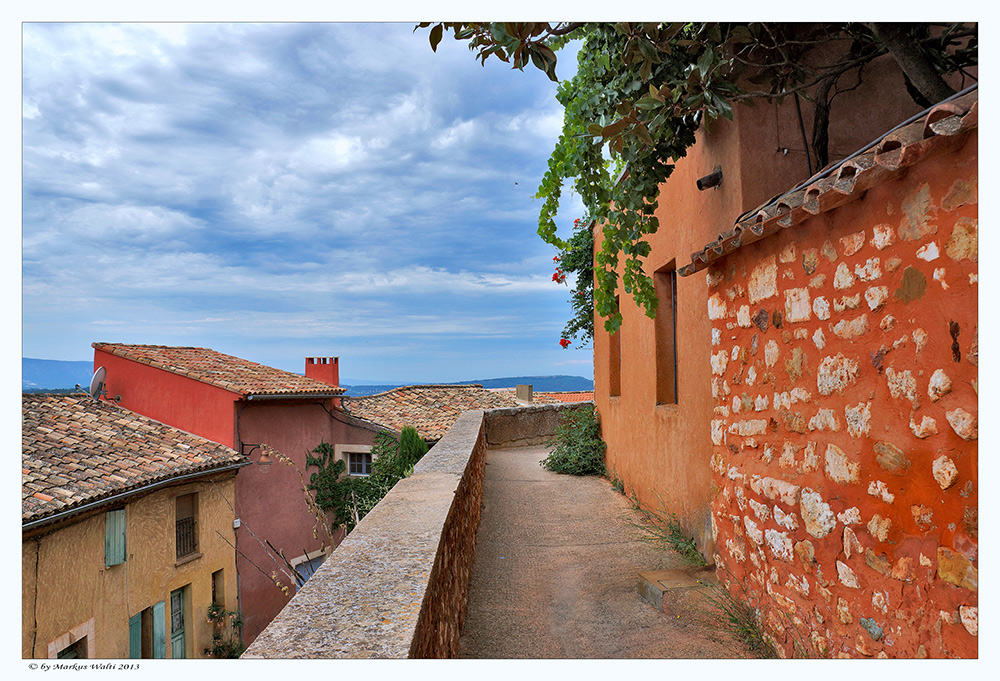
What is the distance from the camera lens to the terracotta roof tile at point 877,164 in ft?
4.38

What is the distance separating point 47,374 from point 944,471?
3.07 metres

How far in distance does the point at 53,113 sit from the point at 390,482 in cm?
822

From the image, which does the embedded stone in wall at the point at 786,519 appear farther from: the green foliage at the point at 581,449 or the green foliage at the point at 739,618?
the green foliage at the point at 581,449

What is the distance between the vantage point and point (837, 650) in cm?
192

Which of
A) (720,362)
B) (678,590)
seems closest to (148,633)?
(678,590)

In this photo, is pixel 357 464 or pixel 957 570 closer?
pixel 957 570

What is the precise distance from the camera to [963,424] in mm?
1414

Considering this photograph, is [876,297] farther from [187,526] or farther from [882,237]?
[187,526]

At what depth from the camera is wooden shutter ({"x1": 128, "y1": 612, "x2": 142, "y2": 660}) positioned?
711 centimetres

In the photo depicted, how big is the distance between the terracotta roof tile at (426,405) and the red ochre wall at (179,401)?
3652mm

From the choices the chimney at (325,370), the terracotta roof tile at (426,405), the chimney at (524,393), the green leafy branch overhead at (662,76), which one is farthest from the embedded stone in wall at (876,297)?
the chimney at (524,393)
